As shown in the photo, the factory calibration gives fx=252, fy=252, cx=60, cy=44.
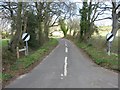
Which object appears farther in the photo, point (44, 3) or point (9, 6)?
Result: point (44, 3)

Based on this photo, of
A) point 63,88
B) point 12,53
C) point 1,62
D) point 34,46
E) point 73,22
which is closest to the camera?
point 63,88

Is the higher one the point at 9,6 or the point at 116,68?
the point at 9,6

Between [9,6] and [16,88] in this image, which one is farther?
[9,6]

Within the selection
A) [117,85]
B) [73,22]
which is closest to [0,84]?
[117,85]

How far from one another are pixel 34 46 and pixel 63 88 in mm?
27427

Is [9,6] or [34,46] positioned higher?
[9,6]

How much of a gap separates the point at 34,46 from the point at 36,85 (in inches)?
1048

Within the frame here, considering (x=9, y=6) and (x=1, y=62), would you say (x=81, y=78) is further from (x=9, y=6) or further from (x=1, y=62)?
(x=9, y=6)

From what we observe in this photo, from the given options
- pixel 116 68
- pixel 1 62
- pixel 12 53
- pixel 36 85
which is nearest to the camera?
pixel 36 85

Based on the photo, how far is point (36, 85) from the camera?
997 centimetres

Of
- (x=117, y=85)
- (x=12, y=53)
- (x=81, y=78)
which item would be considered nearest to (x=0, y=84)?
(x=81, y=78)

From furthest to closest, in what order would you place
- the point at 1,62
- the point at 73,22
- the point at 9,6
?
1. the point at 73,22
2. the point at 9,6
3. the point at 1,62

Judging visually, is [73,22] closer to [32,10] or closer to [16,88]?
[32,10]

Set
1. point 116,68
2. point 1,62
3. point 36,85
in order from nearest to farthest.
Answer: point 36,85 < point 116,68 < point 1,62
